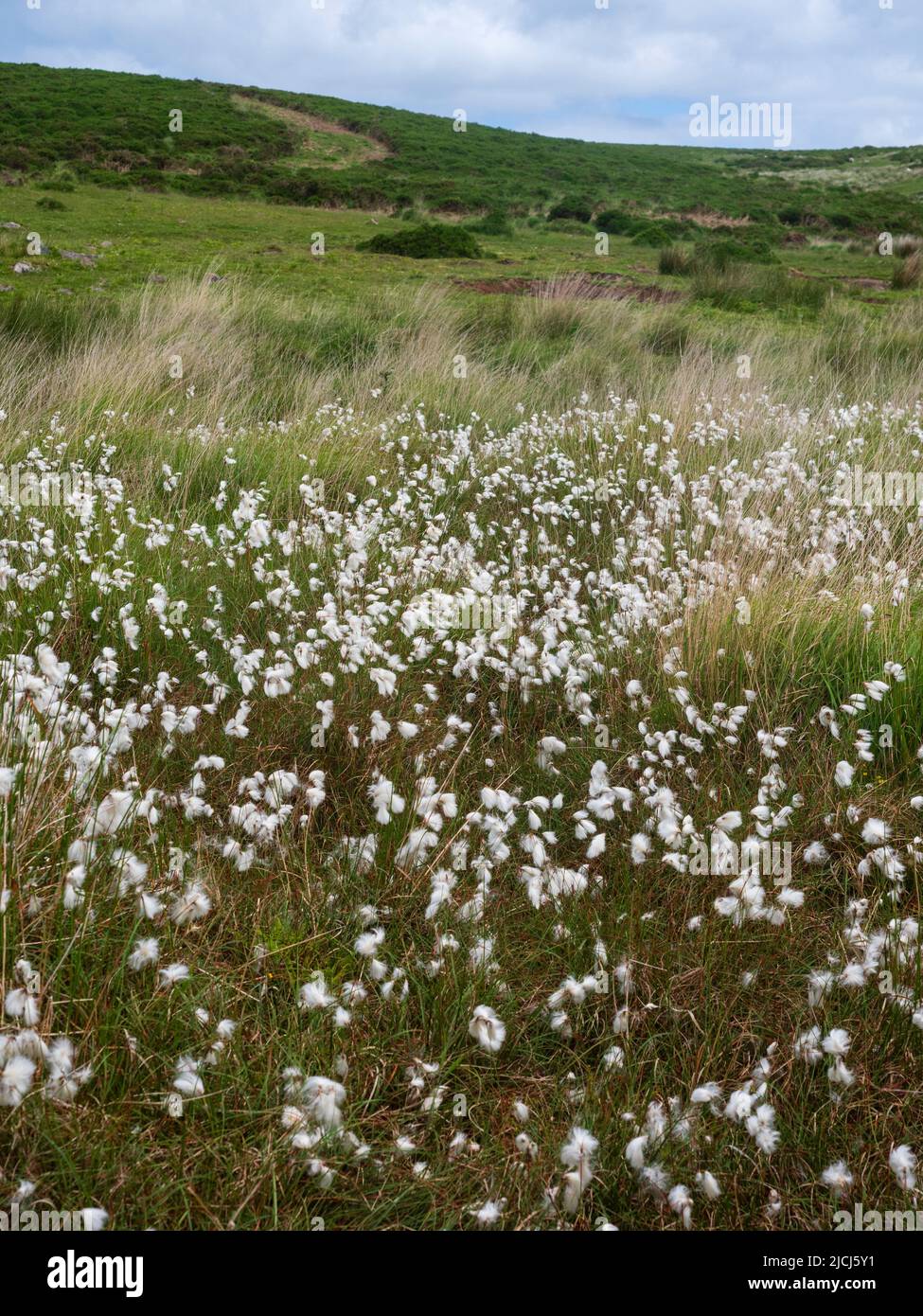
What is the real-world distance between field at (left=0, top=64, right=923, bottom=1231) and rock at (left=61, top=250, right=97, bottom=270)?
7.68m

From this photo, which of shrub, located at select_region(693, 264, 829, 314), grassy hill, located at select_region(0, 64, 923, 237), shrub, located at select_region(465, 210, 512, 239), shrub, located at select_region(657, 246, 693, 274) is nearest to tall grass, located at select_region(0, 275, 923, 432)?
shrub, located at select_region(693, 264, 829, 314)

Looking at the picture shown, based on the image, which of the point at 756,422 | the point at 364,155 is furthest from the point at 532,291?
the point at 364,155

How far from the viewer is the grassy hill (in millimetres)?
37188

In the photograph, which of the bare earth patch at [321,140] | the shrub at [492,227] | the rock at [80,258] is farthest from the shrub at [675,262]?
the bare earth patch at [321,140]

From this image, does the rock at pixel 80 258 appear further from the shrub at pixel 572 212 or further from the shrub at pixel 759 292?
the shrub at pixel 572 212

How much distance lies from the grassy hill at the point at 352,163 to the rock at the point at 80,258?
568 inches

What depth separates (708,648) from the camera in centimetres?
463

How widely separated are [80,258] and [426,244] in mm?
10250

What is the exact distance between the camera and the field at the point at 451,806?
2326 mm

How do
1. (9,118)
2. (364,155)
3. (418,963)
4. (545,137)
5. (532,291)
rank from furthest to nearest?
1. (545,137)
2. (364,155)
3. (9,118)
4. (532,291)
5. (418,963)

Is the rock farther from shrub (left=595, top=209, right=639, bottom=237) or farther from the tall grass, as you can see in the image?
shrub (left=595, top=209, right=639, bottom=237)

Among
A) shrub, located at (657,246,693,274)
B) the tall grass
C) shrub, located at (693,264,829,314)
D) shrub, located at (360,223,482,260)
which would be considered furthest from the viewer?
shrub, located at (360,223,482,260)

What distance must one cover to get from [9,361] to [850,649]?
28.3 feet

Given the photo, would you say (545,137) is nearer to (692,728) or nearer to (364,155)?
(364,155)
